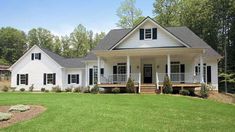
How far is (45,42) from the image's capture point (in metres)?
84.6

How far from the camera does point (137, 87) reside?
27938mm

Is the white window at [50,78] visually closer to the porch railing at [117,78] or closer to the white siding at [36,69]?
the white siding at [36,69]

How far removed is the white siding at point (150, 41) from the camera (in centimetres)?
2952

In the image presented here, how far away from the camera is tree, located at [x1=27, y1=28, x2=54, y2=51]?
84938 millimetres

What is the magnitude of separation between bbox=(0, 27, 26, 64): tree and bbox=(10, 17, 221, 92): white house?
53.7m

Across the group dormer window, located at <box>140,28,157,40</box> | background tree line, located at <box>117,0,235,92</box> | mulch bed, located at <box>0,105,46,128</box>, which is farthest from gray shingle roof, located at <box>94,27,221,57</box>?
mulch bed, located at <box>0,105,46,128</box>

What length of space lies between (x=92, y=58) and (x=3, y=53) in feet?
203

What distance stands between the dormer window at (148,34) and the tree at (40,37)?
5643 cm

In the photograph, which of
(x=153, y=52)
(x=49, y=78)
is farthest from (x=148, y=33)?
(x=49, y=78)

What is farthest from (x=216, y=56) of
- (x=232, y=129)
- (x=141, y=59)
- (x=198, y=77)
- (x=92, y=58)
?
(x=232, y=129)

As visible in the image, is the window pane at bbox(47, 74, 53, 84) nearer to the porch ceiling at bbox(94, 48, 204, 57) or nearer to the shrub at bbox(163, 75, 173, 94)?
the porch ceiling at bbox(94, 48, 204, 57)

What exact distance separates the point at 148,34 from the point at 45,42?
193ft

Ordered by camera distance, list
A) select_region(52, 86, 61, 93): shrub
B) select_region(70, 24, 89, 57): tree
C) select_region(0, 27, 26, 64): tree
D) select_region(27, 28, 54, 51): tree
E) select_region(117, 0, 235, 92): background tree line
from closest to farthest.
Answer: select_region(52, 86, 61, 93): shrub → select_region(117, 0, 235, 92): background tree line → select_region(70, 24, 89, 57): tree → select_region(27, 28, 54, 51): tree → select_region(0, 27, 26, 64): tree

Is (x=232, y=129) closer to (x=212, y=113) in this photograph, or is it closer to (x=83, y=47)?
(x=212, y=113)
